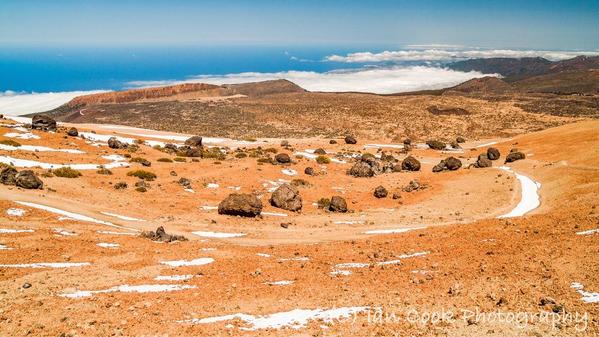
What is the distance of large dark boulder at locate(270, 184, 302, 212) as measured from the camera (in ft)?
111

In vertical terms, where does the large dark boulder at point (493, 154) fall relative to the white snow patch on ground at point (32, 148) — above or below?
below

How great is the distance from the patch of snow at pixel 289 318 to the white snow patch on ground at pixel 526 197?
2156cm

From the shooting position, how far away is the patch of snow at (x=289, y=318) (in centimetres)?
1158

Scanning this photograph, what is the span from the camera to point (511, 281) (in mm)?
13523

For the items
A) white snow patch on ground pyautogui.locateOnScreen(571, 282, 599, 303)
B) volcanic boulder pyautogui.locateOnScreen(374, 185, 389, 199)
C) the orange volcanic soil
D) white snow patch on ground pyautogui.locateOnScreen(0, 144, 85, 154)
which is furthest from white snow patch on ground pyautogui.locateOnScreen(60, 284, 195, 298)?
white snow patch on ground pyautogui.locateOnScreen(0, 144, 85, 154)

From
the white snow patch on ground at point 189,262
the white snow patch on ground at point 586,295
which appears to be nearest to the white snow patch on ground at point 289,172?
the white snow patch on ground at point 189,262

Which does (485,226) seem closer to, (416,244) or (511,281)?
(416,244)

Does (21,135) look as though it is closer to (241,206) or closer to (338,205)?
(241,206)

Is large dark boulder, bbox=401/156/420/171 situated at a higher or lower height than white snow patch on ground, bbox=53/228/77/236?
lower

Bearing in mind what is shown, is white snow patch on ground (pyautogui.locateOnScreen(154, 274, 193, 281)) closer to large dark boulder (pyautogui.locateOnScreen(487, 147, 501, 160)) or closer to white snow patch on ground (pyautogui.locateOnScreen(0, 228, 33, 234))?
white snow patch on ground (pyautogui.locateOnScreen(0, 228, 33, 234))

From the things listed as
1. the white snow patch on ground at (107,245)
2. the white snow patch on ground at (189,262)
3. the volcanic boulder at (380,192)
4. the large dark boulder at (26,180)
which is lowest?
the volcanic boulder at (380,192)

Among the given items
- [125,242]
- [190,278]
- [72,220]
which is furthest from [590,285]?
[72,220]

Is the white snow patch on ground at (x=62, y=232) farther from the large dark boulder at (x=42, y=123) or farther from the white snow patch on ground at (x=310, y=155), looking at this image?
the large dark boulder at (x=42, y=123)

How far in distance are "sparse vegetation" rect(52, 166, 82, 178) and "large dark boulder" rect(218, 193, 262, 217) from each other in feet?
47.2
